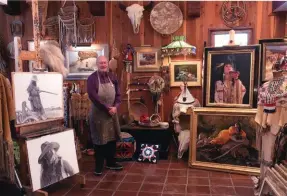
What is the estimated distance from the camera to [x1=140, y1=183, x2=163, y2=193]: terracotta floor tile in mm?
2637

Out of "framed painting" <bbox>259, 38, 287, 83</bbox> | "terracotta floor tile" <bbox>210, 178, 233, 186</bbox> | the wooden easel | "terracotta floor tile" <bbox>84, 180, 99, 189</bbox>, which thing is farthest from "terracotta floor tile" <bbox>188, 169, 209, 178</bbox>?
the wooden easel

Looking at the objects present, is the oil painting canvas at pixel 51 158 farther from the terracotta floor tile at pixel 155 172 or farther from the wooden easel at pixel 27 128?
the terracotta floor tile at pixel 155 172

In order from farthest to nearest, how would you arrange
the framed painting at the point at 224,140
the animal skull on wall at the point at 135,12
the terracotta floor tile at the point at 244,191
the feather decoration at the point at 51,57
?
the animal skull on wall at the point at 135,12 → the framed painting at the point at 224,140 → the feather decoration at the point at 51,57 → the terracotta floor tile at the point at 244,191

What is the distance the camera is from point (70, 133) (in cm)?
264

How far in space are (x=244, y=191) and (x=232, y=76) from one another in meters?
1.40

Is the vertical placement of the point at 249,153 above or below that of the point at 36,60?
below

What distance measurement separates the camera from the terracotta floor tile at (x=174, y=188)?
261 centimetres

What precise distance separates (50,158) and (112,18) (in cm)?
252

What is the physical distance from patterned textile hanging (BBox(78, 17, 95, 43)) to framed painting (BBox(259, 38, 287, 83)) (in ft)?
8.34

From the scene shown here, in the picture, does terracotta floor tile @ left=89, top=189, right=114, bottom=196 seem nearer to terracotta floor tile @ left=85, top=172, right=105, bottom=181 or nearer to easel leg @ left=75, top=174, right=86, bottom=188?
easel leg @ left=75, top=174, right=86, bottom=188

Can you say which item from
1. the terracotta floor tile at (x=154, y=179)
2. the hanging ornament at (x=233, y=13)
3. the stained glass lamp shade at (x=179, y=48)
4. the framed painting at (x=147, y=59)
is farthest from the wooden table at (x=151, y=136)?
the hanging ornament at (x=233, y=13)

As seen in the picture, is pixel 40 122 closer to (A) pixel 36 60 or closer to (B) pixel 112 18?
(A) pixel 36 60

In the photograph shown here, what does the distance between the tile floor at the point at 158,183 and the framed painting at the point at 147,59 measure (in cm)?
156

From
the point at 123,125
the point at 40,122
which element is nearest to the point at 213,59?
the point at 123,125
